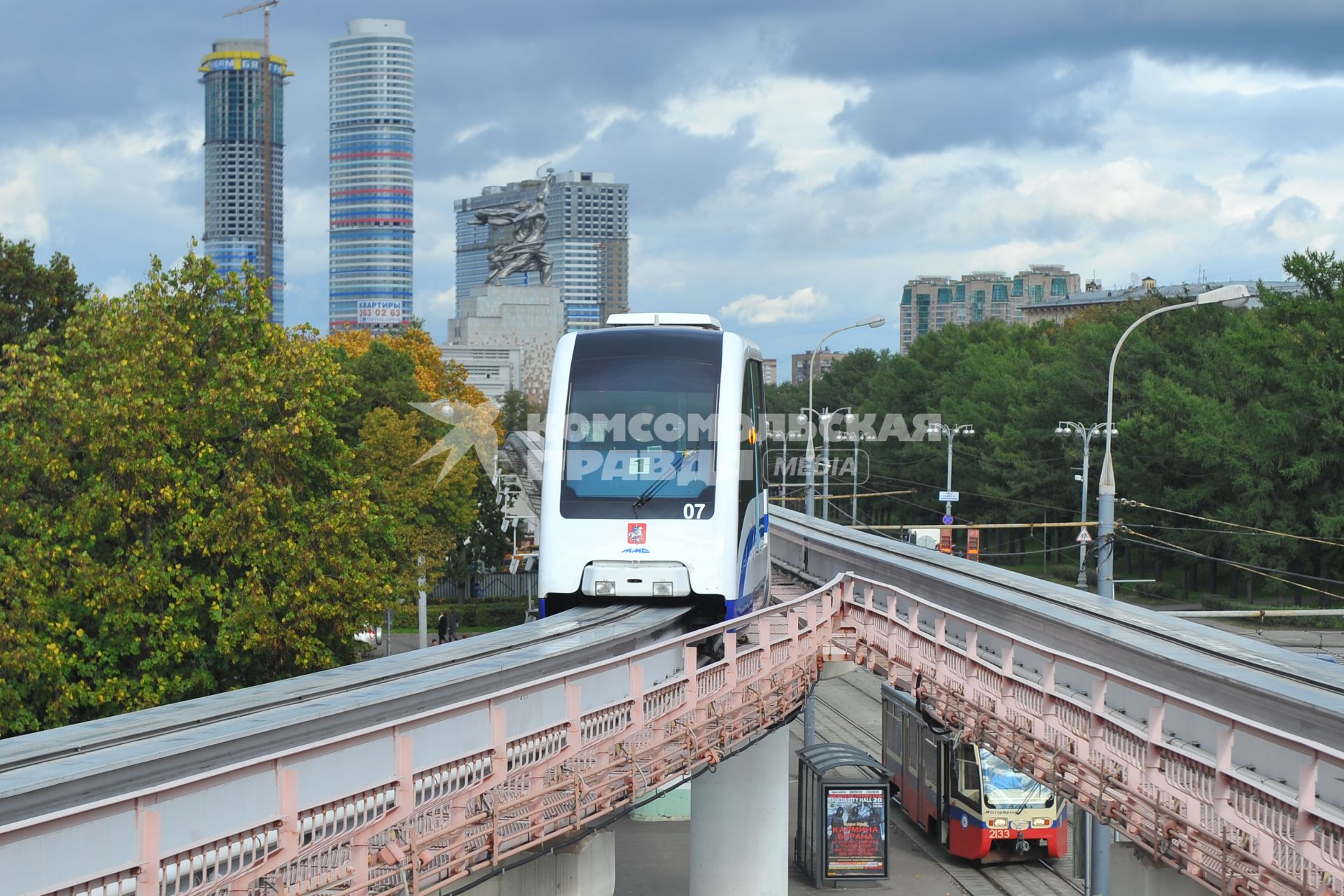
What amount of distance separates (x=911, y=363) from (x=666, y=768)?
344 ft

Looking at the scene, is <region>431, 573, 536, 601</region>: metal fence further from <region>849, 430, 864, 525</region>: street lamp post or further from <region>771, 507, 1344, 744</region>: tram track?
<region>771, 507, 1344, 744</region>: tram track

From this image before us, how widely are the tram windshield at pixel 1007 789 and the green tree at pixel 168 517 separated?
1149cm

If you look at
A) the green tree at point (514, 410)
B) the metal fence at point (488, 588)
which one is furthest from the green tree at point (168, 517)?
the green tree at point (514, 410)

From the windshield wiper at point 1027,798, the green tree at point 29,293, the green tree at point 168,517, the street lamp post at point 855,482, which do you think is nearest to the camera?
the green tree at point 168,517

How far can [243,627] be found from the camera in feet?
73.5

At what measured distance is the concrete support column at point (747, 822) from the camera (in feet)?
75.7

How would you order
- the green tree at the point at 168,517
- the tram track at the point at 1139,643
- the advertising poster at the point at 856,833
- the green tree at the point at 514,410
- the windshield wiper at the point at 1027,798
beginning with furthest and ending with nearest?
the green tree at the point at 514,410 < the windshield wiper at the point at 1027,798 < the advertising poster at the point at 856,833 < the green tree at the point at 168,517 < the tram track at the point at 1139,643

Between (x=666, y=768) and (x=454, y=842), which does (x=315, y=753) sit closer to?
(x=454, y=842)

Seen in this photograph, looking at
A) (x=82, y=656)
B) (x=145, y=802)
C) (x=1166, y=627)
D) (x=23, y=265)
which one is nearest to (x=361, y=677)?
(x=145, y=802)

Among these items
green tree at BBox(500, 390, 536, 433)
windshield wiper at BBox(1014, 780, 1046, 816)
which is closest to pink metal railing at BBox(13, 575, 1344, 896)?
windshield wiper at BBox(1014, 780, 1046, 816)

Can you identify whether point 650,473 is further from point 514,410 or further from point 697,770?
point 514,410

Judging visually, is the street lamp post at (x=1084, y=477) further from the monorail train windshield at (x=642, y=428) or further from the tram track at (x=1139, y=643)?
the monorail train windshield at (x=642, y=428)

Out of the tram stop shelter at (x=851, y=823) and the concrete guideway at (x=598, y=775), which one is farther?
the tram stop shelter at (x=851, y=823)

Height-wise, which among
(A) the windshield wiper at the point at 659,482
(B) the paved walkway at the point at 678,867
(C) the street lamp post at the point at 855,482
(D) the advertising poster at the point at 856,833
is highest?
(A) the windshield wiper at the point at 659,482
